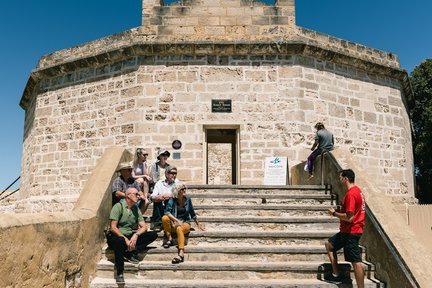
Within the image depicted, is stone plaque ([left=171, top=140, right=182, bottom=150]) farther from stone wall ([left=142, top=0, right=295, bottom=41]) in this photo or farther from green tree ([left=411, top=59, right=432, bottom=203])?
green tree ([left=411, top=59, right=432, bottom=203])

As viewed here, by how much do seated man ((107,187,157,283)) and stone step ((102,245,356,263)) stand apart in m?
0.19

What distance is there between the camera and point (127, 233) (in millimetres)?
4863

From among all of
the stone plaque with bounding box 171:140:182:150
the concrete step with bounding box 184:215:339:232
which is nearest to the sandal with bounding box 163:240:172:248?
the concrete step with bounding box 184:215:339:232

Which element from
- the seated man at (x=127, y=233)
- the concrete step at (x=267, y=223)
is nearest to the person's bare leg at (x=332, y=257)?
the concrete step at (x=267, y=223)

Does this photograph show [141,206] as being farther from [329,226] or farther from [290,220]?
[329,226]

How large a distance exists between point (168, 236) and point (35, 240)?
6.55 feet

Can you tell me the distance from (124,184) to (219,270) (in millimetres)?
1972

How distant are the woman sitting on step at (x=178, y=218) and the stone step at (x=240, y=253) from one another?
0.16 m

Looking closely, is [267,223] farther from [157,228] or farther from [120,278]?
[120,278]

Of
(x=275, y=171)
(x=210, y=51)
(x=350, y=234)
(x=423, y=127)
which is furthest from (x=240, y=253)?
(x=423, y=127)

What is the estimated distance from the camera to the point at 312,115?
10023mm

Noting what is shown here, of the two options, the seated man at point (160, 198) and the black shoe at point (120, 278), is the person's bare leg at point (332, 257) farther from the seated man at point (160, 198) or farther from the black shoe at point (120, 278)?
the black shoe at point (120, 278)

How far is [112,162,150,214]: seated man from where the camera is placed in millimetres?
5580

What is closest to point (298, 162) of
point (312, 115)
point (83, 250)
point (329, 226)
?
point (312, 115)
